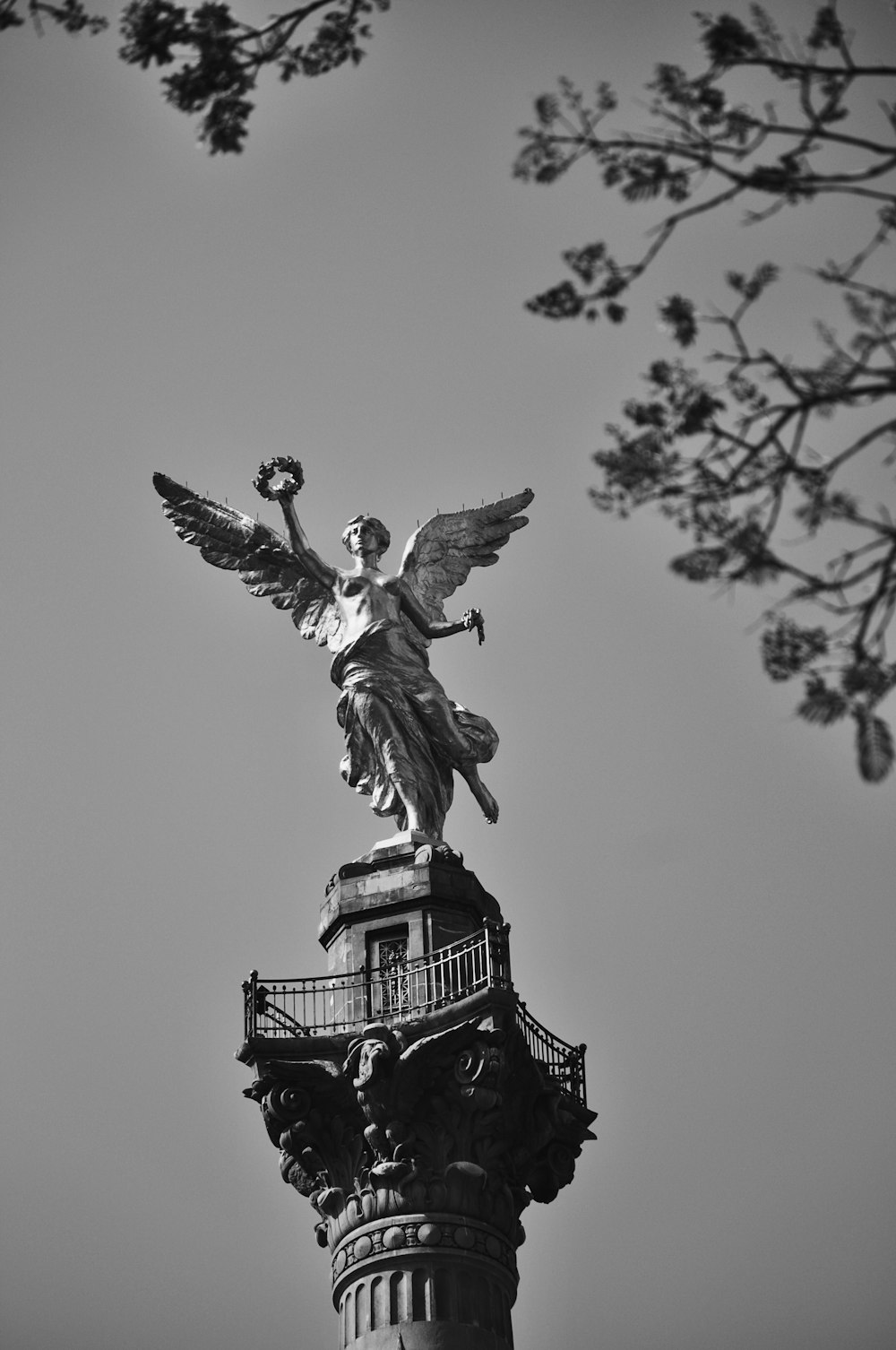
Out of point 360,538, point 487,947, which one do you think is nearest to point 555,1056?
point 487,947

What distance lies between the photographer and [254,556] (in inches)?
1558

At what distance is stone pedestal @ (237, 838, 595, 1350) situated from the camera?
102ft

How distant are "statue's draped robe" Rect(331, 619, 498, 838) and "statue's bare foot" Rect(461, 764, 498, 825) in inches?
8.1

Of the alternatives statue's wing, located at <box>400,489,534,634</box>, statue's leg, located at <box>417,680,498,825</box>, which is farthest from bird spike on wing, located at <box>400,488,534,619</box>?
statue's leg, located at <box>417,680,498,825</box>

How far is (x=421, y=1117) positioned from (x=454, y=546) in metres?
12.3

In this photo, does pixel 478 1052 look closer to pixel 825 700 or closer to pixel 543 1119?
pixel 543 1119

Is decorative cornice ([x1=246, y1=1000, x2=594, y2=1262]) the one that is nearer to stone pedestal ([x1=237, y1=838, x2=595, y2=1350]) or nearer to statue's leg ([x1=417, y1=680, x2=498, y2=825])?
stone pedestal ([x1=237, y1=838, x2=595, y2=1350])

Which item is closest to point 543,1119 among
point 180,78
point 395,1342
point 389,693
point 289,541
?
point 395,1342

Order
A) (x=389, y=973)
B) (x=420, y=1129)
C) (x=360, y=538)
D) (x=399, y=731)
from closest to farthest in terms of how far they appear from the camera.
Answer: (x=420, y=1129) < (x=389, y=973) < (x=399, y=731) < (x=360, y=538)

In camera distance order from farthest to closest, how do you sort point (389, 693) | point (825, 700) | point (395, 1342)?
1. point (389, 693)
2. point (395, 1342)
3. point (825, 700)

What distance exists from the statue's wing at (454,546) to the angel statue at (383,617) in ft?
0.05

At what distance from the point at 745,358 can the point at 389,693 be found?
25.3 metres

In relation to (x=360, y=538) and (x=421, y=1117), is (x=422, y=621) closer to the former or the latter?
(x=360, y=538)

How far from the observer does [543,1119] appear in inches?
1292
